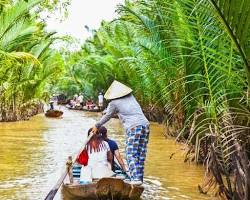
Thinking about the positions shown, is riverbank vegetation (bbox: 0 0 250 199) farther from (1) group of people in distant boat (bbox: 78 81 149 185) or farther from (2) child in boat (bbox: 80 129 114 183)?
(2) child in boat (bbox: 80 129 114 183)

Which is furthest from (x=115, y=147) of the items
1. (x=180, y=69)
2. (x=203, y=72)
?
(x=180, y=69)

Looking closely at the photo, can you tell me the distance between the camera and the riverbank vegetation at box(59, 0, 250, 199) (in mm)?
4508

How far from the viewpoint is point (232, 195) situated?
598 cm

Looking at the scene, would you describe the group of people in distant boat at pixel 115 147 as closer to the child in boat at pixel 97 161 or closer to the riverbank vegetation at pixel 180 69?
the child in boat at pixel 97 161

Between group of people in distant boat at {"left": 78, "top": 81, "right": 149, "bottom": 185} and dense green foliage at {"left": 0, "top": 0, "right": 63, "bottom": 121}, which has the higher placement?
dense green foliage at {"left": 0, "top": 0, "right": 63, "bottom": 121}

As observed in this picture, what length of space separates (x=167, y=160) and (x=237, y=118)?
4922mm

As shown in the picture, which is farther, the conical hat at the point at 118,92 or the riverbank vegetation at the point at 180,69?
the conical hat at the point at 118,92

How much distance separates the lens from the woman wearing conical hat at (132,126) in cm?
672

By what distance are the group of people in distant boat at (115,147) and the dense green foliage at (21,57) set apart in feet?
28.3

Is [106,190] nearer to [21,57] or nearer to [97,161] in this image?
[97,161]

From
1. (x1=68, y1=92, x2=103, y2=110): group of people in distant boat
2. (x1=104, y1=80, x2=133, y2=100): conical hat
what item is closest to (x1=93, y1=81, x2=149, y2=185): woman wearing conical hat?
(x1=104, y1=80, x2=133, y2=100): conical hat

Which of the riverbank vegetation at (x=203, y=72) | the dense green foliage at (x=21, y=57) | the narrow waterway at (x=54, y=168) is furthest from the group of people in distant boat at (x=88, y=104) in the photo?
the narrow waterway at (x=54, y=168)

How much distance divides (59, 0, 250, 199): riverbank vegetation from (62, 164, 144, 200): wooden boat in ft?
3.31

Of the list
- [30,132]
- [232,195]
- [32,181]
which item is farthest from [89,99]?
[232,195]
